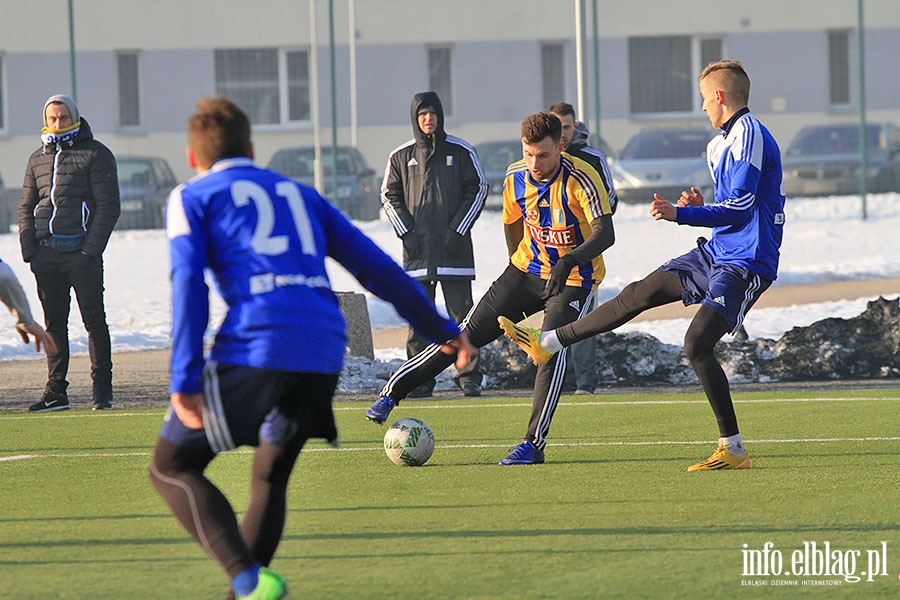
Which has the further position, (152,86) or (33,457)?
(152,86)

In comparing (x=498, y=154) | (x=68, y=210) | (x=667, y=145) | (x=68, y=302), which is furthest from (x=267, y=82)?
(x=68, y=210)

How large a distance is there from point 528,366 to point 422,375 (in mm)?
3786

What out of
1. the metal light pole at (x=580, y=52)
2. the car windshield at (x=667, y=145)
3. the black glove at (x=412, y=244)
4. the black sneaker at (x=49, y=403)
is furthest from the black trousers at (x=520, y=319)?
the car windshield at (x=667, y=145)

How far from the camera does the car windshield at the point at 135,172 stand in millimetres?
26922

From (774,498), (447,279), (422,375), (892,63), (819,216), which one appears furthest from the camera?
(892,63)

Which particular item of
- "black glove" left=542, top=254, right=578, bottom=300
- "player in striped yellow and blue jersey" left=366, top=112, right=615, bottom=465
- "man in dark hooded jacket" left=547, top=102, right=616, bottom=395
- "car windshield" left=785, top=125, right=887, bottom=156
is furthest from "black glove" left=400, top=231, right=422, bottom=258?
"car windshield" left=785, top=125, right=887, bottom=156

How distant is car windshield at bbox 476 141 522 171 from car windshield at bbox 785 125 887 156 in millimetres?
5614

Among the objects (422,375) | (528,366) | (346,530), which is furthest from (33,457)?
(528,366)

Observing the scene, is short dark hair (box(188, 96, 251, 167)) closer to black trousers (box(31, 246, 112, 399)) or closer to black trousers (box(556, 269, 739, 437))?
black trousers (box(556, 269, 739, 437))

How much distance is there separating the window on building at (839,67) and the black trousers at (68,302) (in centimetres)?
2798

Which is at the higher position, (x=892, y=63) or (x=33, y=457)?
(x=892, y=63)

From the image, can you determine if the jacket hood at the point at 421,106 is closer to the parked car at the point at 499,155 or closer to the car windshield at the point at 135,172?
the car windshield at the point at 135,172

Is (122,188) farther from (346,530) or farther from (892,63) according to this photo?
(346,530)

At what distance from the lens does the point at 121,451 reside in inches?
337
